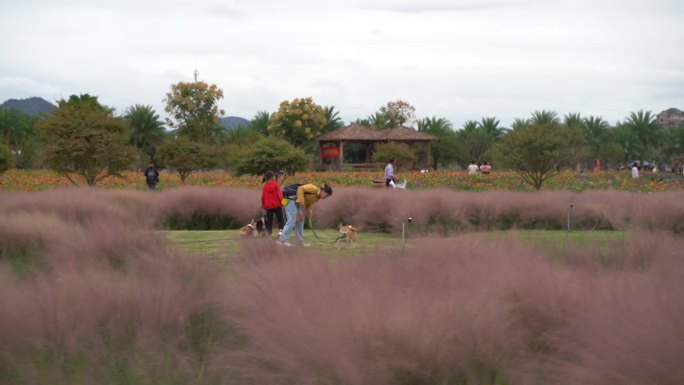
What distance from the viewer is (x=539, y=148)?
83.3ft

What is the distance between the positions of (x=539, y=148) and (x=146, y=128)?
1815 inches

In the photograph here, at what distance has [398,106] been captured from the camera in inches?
2857

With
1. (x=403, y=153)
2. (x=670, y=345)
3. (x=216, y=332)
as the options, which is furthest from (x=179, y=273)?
(x=403, y=153)

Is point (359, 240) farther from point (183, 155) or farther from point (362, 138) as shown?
point (362, 138)

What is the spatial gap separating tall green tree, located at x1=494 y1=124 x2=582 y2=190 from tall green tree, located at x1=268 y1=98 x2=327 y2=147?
37.9 m

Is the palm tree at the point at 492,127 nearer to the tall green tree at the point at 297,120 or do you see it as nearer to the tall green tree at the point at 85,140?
the tall green tree at the point at 297,120

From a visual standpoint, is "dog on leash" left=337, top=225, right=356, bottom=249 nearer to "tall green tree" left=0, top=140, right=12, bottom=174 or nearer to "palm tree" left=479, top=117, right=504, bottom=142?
"tall green tree" left=0, top=140, right=12, bottom=174

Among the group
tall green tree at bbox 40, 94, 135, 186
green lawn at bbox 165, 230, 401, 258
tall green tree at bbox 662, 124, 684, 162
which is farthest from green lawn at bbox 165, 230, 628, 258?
tall green tree at bbox 662, 124, 684, 162

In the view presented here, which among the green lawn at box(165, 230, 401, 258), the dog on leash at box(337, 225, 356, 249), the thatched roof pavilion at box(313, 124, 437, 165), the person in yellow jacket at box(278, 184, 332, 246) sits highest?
the thatched roof pavilion at box(313, 124, 437, 165)

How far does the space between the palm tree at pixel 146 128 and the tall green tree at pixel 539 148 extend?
43933 millimetres

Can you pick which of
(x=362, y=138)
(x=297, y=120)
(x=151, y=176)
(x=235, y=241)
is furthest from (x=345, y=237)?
(x=297, y=120)

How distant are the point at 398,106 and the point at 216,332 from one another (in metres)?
66.6

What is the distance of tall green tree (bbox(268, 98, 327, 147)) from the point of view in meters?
63.3

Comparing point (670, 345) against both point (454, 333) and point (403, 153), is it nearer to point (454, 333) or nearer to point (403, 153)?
point (454, 333)
